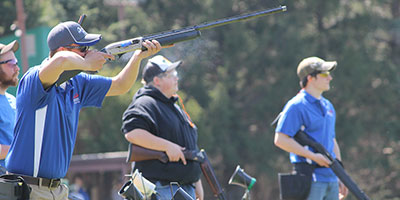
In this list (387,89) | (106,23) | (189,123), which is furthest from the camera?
(387,89)

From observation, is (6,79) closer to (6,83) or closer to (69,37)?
(6,83)

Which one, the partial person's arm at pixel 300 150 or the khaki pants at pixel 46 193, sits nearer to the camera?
the khaki pants at pixel 46 193

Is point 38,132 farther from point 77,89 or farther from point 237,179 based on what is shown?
point 237,179

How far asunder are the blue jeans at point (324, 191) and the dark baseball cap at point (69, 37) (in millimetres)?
3241

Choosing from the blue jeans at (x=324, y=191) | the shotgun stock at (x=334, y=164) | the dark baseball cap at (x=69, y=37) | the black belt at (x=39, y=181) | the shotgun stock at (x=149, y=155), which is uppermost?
the dark baseball cap at (x=69, y=37)

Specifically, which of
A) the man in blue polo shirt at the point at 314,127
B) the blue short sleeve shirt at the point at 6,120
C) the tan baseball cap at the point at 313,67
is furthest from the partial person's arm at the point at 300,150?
the blue short sleeve shirt at the point at 6,120

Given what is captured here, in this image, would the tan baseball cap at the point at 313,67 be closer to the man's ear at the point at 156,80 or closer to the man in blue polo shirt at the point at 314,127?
the man in blue polo shirt at the point at 314,127

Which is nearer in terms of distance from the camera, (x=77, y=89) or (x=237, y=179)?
(x=77, y=89)

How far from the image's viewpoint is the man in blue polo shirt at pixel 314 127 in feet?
22.1

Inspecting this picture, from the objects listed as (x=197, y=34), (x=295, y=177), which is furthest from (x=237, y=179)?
(x=197, y=34)

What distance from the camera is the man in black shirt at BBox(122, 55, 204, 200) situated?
6.16 m

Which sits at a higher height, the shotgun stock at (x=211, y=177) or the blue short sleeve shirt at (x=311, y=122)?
the blue short sleeve shirt at (x=311, y=122)

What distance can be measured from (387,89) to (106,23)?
1123 cm

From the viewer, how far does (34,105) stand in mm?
4305
